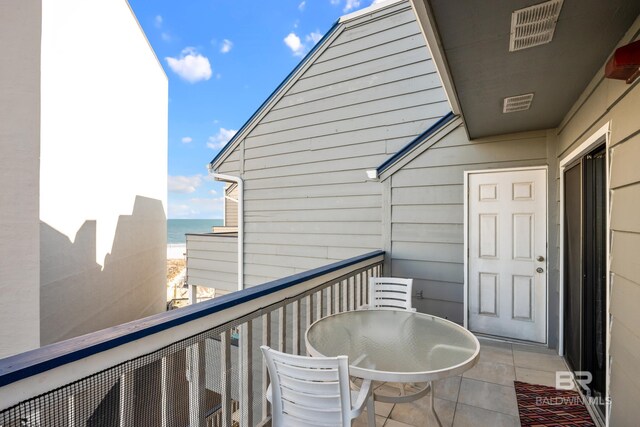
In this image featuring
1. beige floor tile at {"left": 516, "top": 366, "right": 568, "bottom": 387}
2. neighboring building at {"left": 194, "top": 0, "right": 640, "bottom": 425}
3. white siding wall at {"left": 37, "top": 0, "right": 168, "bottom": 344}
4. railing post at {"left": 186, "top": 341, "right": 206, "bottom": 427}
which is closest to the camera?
railing post at {"left": 186, "top": 341, "right": 206, "bottom": 427}

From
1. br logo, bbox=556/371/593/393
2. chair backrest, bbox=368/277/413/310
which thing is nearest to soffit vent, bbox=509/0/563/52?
chair backrest, bbox=368/277/413/310

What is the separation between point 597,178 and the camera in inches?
83.5

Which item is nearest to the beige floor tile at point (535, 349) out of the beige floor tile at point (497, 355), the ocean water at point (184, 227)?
the beige floor tile at point (497, 355)

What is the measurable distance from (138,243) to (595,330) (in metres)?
9.48

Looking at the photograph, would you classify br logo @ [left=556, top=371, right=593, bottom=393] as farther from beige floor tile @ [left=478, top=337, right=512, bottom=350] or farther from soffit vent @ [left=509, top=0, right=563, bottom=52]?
soffit vent @ [left=509, top=0, right=563, bottom=52]

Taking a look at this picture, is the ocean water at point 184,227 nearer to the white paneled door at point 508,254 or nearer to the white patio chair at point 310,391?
the white paneled door at point 508,254

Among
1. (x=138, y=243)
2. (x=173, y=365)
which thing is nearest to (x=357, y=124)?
(x=173, y=365)

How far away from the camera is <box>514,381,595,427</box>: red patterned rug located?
2088mm

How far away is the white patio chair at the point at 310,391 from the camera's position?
4.03 ft

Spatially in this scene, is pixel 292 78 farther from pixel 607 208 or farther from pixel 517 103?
pixel 607 208

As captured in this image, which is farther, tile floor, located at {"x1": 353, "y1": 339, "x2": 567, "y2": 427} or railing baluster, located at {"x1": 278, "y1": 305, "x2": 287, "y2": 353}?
tile floor, located at {"x1": 353, "y1": 339, "x2": 567, "y2": 427}

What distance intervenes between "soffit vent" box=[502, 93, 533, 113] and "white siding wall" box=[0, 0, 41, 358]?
5.07m

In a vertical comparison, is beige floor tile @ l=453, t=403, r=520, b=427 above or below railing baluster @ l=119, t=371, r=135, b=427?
below

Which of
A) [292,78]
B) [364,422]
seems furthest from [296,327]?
[292,78]
